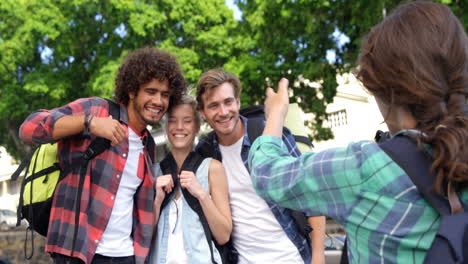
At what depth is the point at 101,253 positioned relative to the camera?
2707mm

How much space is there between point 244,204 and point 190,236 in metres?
0.39

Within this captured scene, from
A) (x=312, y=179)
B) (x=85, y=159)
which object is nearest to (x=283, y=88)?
(x=312, y=179)

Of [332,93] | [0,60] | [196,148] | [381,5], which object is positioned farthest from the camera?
[0,60]

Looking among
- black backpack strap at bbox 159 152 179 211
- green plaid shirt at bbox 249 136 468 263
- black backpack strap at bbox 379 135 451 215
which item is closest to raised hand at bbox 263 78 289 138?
green plaid shirt at bbox 249 136 468 263

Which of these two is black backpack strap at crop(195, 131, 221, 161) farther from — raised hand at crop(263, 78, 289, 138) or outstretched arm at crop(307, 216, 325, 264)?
raised hand at crop(263, 78, 289, 138)

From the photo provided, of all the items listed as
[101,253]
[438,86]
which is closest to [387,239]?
[438,86]

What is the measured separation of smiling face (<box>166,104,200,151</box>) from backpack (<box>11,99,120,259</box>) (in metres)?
0.46

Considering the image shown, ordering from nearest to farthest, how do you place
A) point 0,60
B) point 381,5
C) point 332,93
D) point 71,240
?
point 71,240 → point 381,5 → point 332,93 → point 0,60

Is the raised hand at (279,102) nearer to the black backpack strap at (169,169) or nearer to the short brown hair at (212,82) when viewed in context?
the short brown hair at (212,82)

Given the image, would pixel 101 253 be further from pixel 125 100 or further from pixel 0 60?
pixel 0 60

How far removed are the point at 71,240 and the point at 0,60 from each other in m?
16.0

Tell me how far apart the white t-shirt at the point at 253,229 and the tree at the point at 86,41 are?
12.8 metres

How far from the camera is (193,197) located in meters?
2.83

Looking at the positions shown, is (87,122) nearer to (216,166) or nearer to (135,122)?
(135,122)
